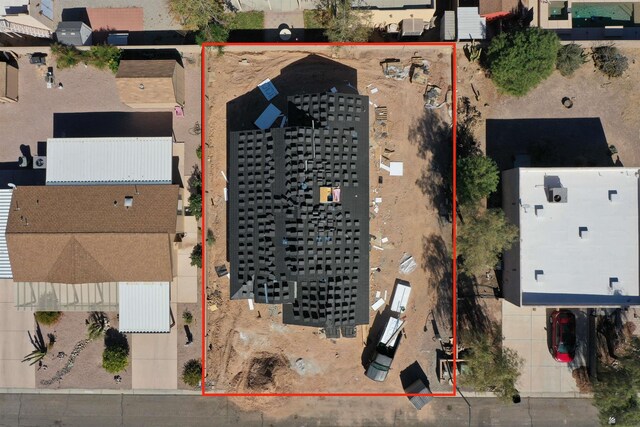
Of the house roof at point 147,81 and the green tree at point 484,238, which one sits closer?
the green tree at point 484,238

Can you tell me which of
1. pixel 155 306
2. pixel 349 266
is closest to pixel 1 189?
pixel 155 306

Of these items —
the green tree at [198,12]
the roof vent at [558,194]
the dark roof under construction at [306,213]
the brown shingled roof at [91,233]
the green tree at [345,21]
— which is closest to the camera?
the roof vent at [558,194]

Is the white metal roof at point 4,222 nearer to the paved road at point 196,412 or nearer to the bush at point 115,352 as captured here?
the bush at point 115,352

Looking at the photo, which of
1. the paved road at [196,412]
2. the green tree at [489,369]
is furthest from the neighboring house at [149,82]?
the green tree at [489,369]

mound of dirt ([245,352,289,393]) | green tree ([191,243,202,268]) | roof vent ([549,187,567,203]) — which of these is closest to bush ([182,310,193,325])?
green tree ([191,243,202,268])

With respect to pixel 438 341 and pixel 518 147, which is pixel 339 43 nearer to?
pixel 518 147

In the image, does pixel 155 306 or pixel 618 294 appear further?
Answer: pixel 155 306

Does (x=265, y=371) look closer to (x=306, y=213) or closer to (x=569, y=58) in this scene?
(x=306, y=213)
